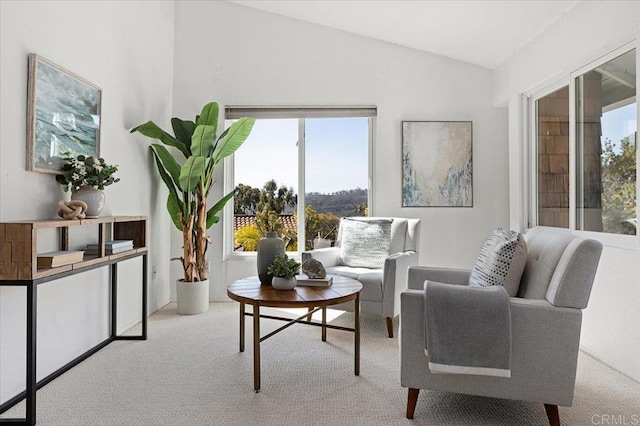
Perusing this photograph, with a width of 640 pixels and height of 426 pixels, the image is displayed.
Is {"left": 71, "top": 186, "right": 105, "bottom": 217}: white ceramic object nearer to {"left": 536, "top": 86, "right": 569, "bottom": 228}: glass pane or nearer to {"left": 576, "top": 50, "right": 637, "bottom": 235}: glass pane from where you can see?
{"left": 576, "top": 50, "right": 637, "bottom": 235}: glass pane

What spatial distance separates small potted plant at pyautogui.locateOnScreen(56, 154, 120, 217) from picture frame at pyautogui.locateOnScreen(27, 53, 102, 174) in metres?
0.06

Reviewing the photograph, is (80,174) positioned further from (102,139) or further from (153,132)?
(153,132)

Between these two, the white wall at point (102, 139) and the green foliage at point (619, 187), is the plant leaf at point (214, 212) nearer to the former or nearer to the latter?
the white wall at point (102, 139)

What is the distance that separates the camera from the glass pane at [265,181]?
14.8ft

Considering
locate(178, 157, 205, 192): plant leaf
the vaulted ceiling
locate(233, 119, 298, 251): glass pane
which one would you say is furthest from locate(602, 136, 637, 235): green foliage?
locate(178, 157, 205, 192): plant leaf

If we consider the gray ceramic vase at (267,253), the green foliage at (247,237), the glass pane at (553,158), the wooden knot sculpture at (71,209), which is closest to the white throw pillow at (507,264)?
the gray ceramic vase at (267,253)

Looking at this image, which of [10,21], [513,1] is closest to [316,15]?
[513,1]

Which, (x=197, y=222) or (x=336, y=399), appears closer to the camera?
(x=336, y=399)

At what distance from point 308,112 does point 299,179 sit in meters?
0.70

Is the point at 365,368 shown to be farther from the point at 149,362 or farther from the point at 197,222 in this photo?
the point at 197,222

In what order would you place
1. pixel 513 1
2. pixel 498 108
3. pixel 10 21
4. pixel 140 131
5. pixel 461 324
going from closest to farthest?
1. pixel 461 324
2. pixel 10 21
3. pixel 513 1
4. pixel 140 131
5. pixel 498 108

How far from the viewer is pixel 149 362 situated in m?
2.68

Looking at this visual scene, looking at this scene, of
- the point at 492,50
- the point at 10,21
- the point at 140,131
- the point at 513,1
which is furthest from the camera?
the point at 492,50

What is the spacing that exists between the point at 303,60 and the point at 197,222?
77.1 inches
